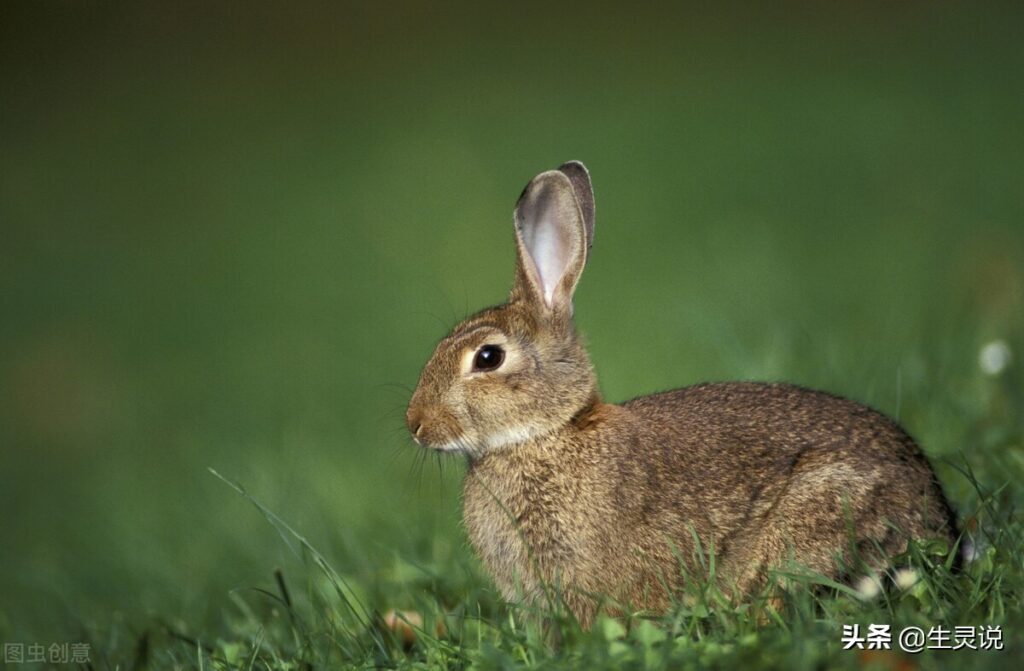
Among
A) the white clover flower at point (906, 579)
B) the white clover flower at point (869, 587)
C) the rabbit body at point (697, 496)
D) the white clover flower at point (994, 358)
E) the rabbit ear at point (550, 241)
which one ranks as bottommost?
the white clover flower at point (869, 587)

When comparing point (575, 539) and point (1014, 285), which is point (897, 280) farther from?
point (575, 539)

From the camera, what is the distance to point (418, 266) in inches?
459

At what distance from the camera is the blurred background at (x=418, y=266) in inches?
242

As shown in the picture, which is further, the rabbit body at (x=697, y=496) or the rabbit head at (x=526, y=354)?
the rabbit head at (x=526, y=354)

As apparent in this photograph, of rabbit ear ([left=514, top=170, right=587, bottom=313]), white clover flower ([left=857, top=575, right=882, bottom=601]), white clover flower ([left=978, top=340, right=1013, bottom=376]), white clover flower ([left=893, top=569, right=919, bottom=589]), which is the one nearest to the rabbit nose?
rabbit ear ([left=514, top=170, right=587, bottom=313])

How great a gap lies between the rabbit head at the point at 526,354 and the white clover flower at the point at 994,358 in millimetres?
1878

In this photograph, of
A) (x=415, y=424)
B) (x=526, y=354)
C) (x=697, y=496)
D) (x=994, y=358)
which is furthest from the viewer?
(x=994, y=358)

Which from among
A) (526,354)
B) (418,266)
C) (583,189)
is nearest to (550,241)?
(583,189)

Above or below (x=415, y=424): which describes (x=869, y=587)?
below

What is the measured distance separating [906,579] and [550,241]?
1.87 metres

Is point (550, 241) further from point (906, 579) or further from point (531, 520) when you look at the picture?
point (906, 579)

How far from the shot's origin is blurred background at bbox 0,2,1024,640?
6148mm

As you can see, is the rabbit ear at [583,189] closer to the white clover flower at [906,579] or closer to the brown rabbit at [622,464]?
the brown rabbit at [622,464]

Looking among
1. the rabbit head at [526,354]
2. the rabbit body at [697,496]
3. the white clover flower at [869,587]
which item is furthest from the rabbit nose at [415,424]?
the white clover flower at [869,587]
